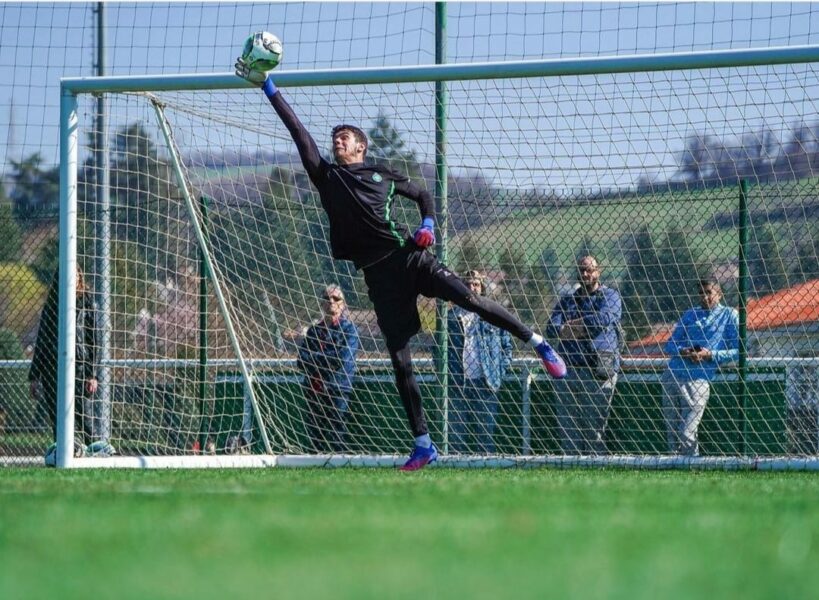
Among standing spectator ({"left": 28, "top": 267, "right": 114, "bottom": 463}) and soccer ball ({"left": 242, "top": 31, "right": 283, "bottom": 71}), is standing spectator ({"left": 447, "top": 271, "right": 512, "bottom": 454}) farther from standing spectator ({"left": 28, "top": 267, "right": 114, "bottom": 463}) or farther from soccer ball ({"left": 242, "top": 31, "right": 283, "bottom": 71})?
standing spectator ({"left": 28, "top": 267, "right": 114, "bottom": 463})

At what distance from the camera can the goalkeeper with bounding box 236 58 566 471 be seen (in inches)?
328

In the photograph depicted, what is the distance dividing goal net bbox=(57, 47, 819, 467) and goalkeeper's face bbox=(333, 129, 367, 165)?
1.06 metres

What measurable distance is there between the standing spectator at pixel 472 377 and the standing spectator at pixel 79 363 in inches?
111

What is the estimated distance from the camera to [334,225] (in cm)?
858

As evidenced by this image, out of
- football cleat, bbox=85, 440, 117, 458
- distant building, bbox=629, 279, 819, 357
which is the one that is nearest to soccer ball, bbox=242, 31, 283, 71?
football cleat, bbox=85, 440, 117, 458

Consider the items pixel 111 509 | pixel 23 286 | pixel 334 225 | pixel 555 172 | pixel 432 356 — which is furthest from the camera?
pixel 23 286

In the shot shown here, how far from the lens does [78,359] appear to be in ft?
33.5

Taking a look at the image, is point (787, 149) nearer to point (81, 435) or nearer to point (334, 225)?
point (334, 225)

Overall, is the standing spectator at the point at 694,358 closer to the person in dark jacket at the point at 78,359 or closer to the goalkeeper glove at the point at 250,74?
the goalkeeper glove at the point at 250,74

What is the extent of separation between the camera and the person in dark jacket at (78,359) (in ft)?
33.2

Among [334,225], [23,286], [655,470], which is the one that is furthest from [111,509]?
[23,286]

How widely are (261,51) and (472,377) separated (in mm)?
3386

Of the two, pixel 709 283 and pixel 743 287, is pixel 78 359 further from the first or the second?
pixel 743 287

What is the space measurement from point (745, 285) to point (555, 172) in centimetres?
174
